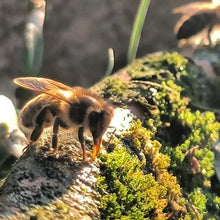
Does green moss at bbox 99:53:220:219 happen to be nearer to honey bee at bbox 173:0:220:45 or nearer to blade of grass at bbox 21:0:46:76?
blade of grass at bbox 21:0:46:76

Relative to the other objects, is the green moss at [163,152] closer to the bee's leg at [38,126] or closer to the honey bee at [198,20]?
the bee's leg at [38,126]

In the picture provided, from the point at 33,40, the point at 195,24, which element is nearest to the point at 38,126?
the point at 33,40

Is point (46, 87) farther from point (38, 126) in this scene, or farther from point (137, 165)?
point (137, 165)

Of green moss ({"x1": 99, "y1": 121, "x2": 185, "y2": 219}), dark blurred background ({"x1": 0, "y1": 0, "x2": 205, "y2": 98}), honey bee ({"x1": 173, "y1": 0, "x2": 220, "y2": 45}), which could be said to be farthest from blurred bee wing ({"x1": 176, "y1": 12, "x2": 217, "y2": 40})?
green moss ({"x1": 99, "y1": 121, "x2": 185, "y2": 219})

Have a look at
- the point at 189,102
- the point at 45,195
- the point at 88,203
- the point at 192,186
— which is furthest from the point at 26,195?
the point at 189,102

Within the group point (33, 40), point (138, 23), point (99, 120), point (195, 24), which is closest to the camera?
point (99, 120)

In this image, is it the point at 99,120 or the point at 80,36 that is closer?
the point at 99,120

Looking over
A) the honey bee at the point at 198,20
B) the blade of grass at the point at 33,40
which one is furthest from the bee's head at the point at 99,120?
the honey bee at the point at 198,20

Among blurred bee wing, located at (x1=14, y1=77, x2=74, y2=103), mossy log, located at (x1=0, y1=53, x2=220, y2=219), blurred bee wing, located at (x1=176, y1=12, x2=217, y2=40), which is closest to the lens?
mossy log, located at (x1=0, y1=53, x2=220, y2=219)
